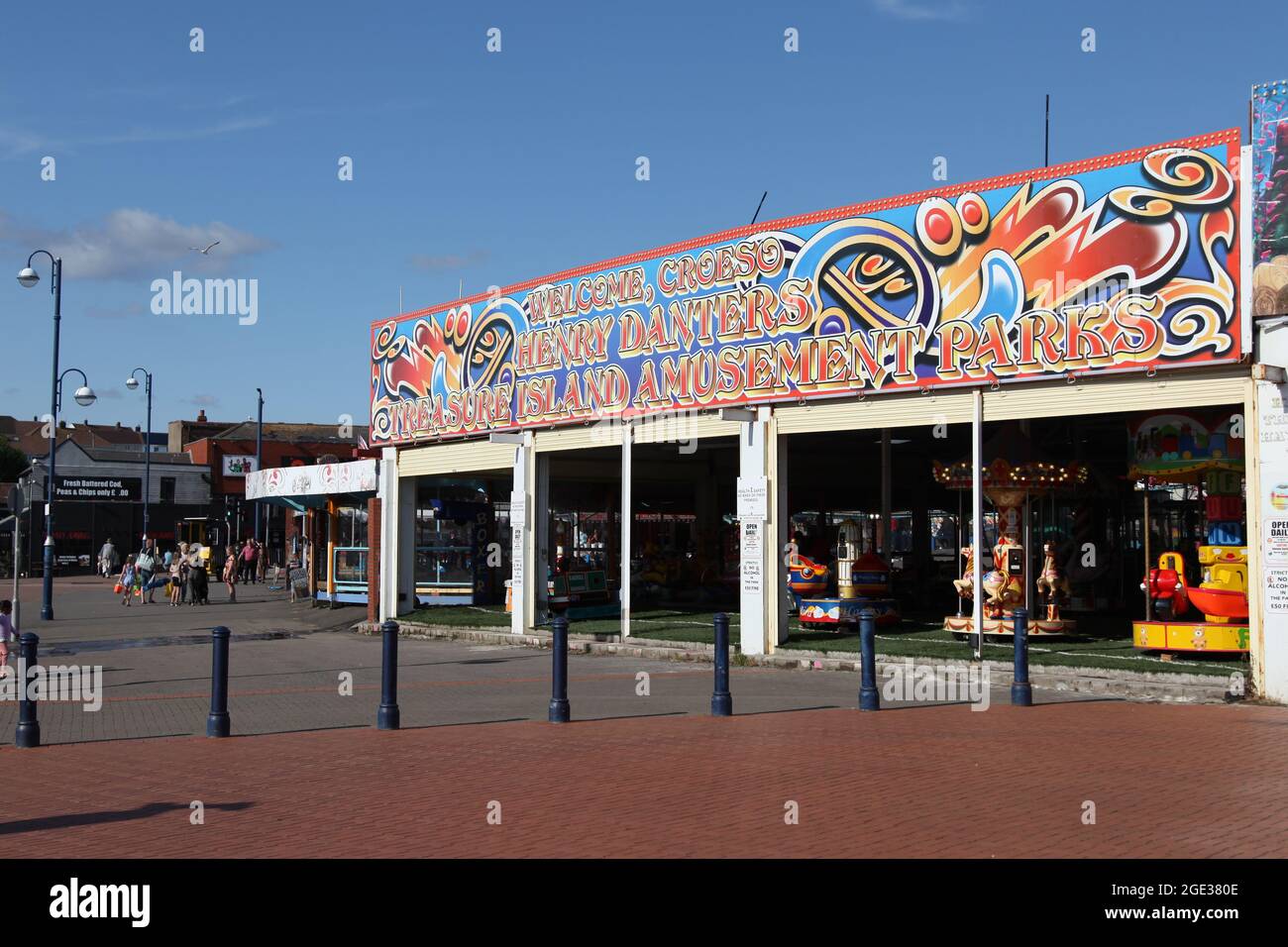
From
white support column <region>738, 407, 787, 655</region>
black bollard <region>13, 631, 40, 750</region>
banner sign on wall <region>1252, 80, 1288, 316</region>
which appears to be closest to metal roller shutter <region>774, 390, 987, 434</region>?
white support column <region>738, 407, 787, 655</region>

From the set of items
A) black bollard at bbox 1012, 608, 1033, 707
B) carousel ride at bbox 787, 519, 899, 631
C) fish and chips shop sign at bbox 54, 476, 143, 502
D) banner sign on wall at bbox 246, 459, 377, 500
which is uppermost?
fish and chips shop sign at bbox 54, 476, 143, 502

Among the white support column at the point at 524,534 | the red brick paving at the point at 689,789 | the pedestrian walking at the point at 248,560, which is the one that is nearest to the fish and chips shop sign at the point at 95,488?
the pedestrian walking at the point at 248,560

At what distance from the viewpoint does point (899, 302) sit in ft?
62.6

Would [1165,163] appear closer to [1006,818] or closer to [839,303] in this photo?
[839,303]

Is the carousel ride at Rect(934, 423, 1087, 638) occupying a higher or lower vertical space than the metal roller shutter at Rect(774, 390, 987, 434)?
lower

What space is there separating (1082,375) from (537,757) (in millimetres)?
9244

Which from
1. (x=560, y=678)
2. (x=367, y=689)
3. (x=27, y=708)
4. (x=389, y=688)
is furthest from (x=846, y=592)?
(x=27, y=708)

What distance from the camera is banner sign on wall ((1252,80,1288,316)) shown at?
14867mm

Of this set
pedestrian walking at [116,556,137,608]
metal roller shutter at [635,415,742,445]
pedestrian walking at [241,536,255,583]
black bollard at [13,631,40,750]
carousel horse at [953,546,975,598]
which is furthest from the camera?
pedestrian walking at [241,536,255,583]

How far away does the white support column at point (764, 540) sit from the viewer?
820 inches

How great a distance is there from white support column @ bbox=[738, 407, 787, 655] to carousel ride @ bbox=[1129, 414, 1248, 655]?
541 cm

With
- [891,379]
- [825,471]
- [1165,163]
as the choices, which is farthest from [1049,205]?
[825,471]

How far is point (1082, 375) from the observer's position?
1684 centimetres

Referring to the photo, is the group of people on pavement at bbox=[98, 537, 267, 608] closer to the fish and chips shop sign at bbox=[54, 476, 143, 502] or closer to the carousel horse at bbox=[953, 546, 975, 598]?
the carousel horse at bbox=[953, 546, 975, 598]
